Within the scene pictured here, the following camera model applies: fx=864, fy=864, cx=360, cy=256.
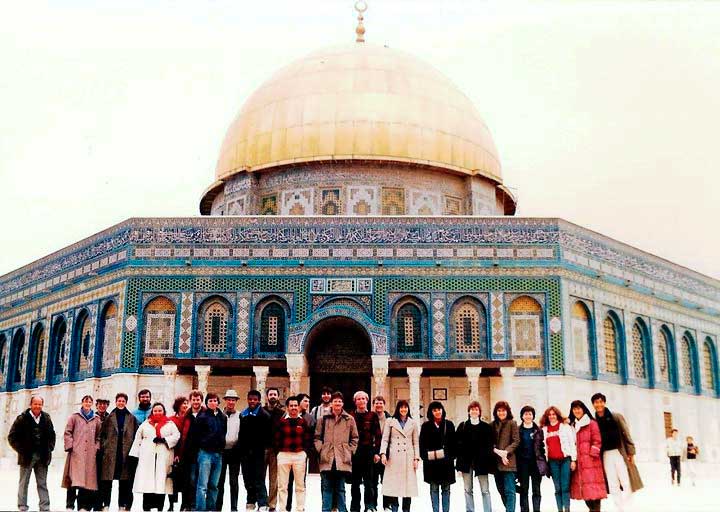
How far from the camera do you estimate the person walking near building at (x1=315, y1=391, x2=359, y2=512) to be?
9.38 metres

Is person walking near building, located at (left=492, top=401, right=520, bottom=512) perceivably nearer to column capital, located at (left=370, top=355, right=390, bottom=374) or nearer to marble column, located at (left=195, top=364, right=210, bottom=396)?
column capital, located at (left=370, top=355, right=390, bottom=374)

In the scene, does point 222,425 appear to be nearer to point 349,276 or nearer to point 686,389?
point 349,276

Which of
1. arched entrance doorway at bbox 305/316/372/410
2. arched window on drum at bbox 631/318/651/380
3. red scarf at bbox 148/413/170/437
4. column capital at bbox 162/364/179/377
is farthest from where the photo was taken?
arched window on drum at bbox 631/318/651/380

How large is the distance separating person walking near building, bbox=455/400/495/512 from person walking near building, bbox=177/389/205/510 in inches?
113

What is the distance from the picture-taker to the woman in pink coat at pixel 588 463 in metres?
8.95

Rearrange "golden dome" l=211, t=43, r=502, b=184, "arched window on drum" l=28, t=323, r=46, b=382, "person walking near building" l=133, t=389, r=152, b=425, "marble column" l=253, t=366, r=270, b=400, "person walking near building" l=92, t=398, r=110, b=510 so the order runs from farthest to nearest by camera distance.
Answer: "arched window on drum" l=28, t=323, r=46, b=382 < "golden dome" l=211, t=43, r=502, b=184 < "marble column" l=253, t=366, r=270, b=400 < "person walking near building" l=133, t=389, r=152, b=425 < "person walking near building" l=92, t=398, r=110, b=510

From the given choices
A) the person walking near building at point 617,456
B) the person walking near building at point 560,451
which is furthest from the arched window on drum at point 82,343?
the person walking near building at point 617,456

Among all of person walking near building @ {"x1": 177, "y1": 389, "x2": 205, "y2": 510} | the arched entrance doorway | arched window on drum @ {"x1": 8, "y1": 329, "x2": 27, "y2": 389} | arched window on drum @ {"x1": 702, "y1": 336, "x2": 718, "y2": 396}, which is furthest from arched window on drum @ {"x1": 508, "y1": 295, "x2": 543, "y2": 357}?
arched window on drum @ {"x1": 8, "y1": 329, "x2": 27, "y2": 389}

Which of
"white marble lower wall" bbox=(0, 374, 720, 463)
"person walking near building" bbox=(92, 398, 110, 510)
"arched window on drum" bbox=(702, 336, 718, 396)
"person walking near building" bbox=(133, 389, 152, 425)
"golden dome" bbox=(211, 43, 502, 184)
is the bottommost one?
"person walking near building" bbox=(92, 398, 110, 510)

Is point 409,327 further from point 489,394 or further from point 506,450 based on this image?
point 506,450

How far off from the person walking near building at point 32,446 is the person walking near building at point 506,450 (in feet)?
16.0

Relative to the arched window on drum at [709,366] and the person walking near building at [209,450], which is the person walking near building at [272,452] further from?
the arched window on drum at [709,366]

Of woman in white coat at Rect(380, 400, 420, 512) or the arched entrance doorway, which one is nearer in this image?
woman in white coat at Rect(380, 400, 420, 512)

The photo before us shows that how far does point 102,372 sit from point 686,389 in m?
16.0
